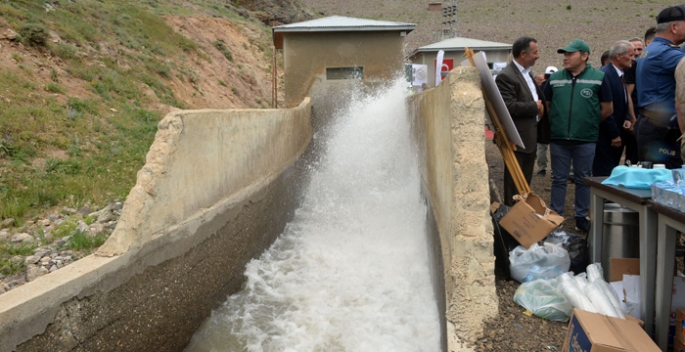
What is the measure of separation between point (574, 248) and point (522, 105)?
153 cm

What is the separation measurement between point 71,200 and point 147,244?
3137 millimetres

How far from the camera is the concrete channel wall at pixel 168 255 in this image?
3.46 metres

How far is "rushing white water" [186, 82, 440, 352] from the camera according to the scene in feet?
16.8

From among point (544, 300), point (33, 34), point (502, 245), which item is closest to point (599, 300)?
point (544, 300)

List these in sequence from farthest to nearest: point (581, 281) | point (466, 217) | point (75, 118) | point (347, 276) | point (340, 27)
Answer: point (340, 27)
point (75, 118)
point (347, 276)
point (466, 217)
point (581, 281)

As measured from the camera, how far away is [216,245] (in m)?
5.91

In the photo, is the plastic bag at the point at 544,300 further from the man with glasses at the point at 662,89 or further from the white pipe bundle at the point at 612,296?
the man with glasses at the point at 662,89

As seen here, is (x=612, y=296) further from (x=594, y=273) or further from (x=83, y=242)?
(x=83, y=242)

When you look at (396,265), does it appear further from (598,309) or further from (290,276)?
(598,309)

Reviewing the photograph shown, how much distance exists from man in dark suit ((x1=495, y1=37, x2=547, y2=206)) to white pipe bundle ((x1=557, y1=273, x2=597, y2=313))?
1.86m

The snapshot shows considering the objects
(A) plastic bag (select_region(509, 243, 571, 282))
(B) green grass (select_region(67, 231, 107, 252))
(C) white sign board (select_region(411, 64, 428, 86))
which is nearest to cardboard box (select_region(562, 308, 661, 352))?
(A) plastic bag (select_region(509, 243, 571, 282))

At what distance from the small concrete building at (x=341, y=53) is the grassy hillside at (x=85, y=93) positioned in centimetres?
326

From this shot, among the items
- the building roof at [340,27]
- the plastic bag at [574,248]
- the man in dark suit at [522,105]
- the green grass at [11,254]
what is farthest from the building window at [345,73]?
the plastic bag at [574,248]

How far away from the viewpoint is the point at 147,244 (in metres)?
4.46
